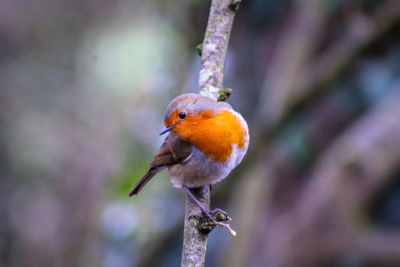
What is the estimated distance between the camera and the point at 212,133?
290cm

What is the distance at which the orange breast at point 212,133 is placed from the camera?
2.89 meters

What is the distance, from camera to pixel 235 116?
2984mm

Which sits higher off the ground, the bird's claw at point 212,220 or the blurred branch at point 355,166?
the blurred branch at point 355,166

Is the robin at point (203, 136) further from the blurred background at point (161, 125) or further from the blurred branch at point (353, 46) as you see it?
the blurred branch at point (353, 46)

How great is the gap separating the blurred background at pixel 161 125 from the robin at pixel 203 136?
116 centimetres

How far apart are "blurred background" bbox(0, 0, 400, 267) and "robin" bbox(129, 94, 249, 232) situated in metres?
1.16

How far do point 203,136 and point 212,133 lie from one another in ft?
0.18

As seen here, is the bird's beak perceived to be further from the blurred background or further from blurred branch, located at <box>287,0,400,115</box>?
blurred branch, located at <box>287,0,400,115</box>

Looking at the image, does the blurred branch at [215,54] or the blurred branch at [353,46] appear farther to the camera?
the blurred branch at [353,46]

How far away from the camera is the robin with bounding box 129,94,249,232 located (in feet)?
9.36

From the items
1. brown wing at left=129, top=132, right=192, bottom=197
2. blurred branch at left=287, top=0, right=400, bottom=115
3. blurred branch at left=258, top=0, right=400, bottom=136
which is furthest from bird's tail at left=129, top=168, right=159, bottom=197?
blurred branch at left=287, top=0, right=400, bottom=115

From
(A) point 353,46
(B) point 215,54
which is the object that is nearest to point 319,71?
(A) point 353,46

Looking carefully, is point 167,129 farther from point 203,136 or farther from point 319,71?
point 319,71

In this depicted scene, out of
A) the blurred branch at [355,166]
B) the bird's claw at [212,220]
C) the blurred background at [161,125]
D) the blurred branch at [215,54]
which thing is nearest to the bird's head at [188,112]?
the blurred branch at [215,54]
